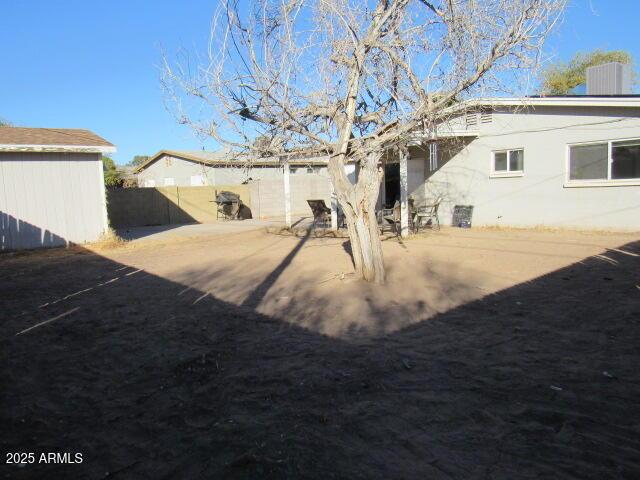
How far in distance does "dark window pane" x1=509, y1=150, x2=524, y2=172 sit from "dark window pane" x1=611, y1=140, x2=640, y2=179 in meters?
2.55

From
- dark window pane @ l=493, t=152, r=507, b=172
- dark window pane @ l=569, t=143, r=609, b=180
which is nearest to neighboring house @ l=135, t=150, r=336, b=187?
dark window pane @ l=493, t=152, r=507, b=172

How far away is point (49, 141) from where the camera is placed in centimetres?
1337

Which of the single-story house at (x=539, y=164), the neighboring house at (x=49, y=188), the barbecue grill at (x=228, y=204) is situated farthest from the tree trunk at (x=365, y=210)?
the barbecue grill at (x=228, y=204)

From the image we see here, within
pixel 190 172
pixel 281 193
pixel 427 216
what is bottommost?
pixel 427 216

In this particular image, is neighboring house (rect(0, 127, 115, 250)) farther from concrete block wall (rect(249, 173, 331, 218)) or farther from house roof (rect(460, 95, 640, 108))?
concrete block wall (rect(249, 173, 331, 218))

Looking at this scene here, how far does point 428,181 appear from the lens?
16.5 m

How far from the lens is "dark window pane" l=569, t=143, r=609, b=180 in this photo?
39.6 ft

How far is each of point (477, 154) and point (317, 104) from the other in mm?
9061

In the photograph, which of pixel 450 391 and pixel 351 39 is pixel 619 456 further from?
pixel 351 39

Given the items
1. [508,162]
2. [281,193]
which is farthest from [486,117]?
[281,193]

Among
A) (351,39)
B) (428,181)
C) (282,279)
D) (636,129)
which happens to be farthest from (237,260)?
(636,129)

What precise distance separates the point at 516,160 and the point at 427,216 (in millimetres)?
3138

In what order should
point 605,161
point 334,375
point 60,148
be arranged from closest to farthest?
point 334,375 → point 605,161 → point 60,148

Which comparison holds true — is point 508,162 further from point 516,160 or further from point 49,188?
point 49,188
